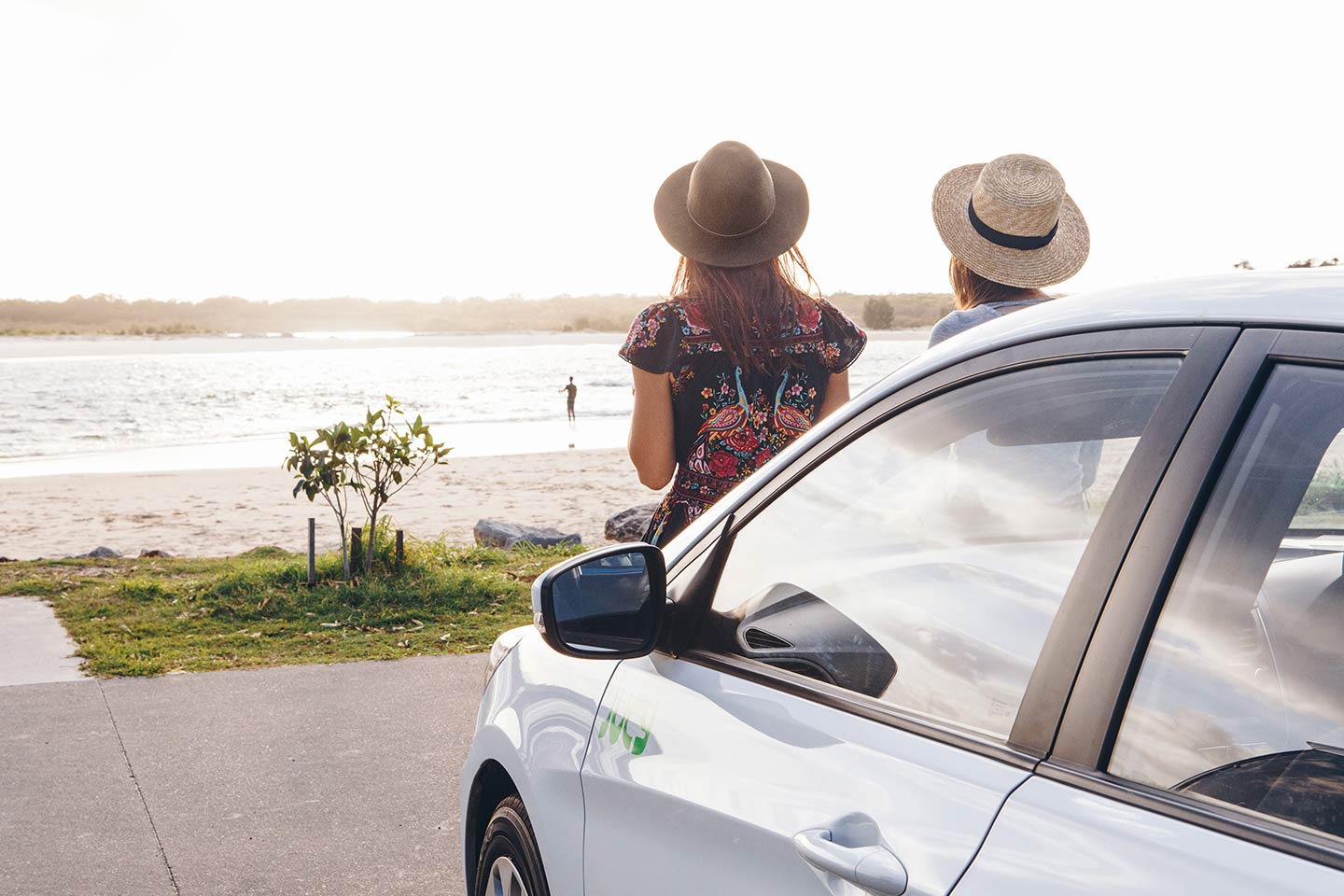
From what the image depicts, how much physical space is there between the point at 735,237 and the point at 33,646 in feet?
17.1

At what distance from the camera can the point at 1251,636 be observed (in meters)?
1.22

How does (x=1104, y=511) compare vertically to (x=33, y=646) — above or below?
above

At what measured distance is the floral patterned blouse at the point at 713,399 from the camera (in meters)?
3.22

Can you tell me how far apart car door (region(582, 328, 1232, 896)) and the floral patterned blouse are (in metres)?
1.25

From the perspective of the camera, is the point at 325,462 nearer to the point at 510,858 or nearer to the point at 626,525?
the point at 626,525

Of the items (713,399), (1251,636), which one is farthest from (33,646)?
(1251,636)

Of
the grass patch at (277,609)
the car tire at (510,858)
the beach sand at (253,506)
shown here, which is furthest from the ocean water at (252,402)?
the car tire at (510,858)

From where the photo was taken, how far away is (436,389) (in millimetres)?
64375

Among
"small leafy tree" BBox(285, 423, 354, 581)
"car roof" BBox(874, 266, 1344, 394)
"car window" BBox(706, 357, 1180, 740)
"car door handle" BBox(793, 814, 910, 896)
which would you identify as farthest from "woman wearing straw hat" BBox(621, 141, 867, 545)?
"small leafy tree" BBox(285, 423, 354, 581)

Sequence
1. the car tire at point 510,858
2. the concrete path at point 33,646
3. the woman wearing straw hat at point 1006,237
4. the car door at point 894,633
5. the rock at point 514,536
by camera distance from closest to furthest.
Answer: the car door at point 894,633 < the car tire at point 510,858 < the woman wearing straw hat at point 1006,237 < the concrete path at point 33,646 < the rock at point 514,536

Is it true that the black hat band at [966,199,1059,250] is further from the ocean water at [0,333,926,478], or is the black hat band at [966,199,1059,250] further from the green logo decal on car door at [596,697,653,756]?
the ocean water at [0,333,926,478]

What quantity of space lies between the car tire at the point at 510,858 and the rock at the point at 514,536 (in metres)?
8.11

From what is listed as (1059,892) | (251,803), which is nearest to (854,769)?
(1059,892)

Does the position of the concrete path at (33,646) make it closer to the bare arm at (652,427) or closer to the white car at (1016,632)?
the bare arm at (652,427)
